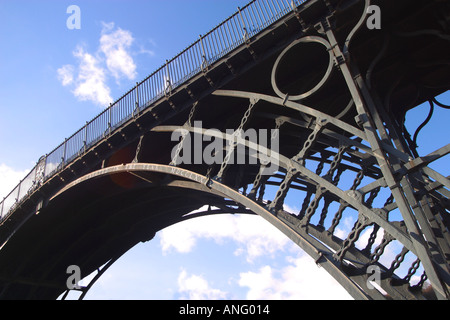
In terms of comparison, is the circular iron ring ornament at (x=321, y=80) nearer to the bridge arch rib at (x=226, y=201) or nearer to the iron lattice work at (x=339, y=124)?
the iron lattice work at (x=339, y=124)

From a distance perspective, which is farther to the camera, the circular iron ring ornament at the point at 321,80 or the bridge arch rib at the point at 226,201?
the circular iron ring ornament at the point at 321,80

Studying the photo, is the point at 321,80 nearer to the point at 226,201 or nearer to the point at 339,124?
the point at 339,124

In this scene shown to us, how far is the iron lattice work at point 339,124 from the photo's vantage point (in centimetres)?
757

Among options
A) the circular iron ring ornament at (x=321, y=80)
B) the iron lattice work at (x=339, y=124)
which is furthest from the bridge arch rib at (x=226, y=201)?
the circular iron ring ornament at (x=321, y=80)

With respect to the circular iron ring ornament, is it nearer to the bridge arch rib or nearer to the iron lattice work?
the iron lattice work

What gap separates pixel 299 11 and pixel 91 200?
12472 millimetres

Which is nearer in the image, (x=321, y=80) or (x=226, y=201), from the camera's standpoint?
(x=321, y=80)

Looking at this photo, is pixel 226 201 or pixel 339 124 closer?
pixel 339 124

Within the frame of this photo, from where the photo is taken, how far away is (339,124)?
8.41m

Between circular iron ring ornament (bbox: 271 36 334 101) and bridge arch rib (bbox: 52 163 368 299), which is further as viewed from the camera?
circular iron ring ornament (bbox: 271 36 334 101)

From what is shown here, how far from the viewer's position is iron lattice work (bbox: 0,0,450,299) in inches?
298

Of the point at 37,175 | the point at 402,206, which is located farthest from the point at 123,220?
the point at 402,206

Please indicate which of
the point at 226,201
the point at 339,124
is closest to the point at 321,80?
the point at 339,124

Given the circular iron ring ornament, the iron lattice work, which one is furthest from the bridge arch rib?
the circular iron ring ornament
